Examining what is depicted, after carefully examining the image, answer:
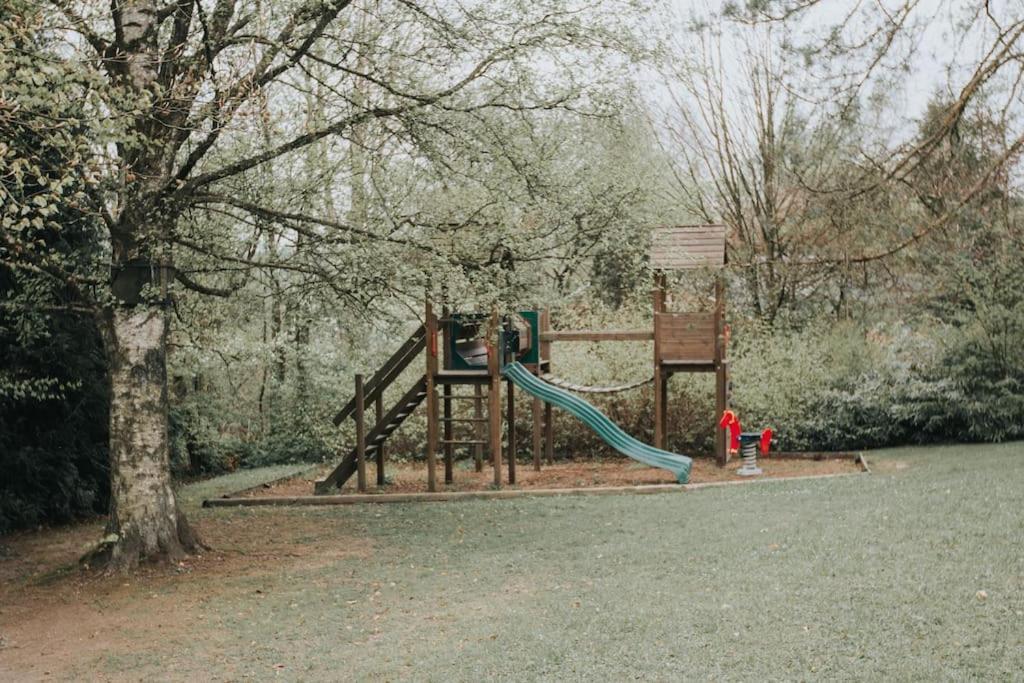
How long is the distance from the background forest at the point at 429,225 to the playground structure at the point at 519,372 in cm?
84

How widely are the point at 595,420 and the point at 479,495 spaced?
1.89m

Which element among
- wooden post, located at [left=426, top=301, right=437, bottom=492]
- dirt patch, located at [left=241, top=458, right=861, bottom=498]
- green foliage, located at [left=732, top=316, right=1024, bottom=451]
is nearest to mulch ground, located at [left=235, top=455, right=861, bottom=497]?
dirt patch, located at [left=241, top=458, right=861, bottom=498]

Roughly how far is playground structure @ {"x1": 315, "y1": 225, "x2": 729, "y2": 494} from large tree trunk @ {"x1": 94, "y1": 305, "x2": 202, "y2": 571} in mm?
3409

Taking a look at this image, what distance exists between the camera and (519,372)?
13281 millimetres

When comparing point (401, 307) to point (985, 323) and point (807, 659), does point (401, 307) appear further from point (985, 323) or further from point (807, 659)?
point (985, 323)

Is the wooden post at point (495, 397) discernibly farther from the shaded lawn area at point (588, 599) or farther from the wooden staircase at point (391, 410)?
the shaded lawn area at point (588, 599)

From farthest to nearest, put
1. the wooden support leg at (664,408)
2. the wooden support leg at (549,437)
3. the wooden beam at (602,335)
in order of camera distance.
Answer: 1. the wooden support leg at (549,437)
2. the wooden support leg at (664,408)
3. the wooden beam at (602,335)

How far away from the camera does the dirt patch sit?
44.3 feet

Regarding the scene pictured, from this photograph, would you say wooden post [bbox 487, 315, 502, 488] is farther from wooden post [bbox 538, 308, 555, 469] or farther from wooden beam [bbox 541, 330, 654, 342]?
wooden post [bbox 538, 308, 555, 469]

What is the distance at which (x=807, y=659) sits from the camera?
A: 5.75 metres

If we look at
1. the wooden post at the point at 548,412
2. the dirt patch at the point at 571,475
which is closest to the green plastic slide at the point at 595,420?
the dirt patch at the point at 571,475

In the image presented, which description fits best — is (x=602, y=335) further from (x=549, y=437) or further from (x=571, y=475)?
(x=549, y=437)

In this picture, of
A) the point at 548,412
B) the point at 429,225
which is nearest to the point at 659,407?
the point at 548,412

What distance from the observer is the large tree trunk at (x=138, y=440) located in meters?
8.77
